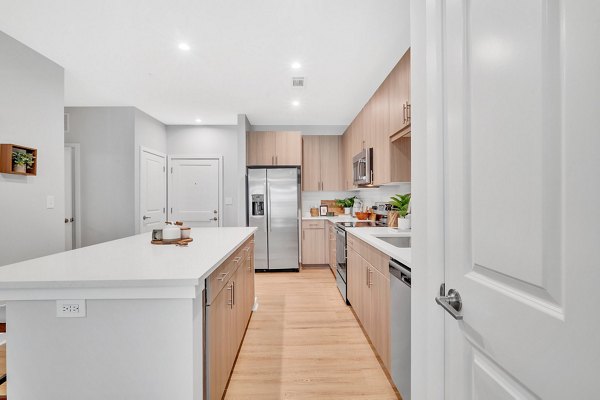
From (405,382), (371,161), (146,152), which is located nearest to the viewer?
(405,382)

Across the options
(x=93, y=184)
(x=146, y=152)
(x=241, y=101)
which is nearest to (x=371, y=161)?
(x=241, y=101)

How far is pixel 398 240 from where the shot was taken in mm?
2551

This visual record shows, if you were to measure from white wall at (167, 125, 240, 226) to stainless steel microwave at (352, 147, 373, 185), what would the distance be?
2.35 m

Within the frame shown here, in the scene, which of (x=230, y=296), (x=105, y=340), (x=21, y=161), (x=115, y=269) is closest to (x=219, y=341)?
(x=230, y=296)

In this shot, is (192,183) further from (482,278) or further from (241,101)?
(482,278)

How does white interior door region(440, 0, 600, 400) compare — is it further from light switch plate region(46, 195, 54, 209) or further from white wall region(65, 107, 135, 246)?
white wall region(65, 107, 135, 246)

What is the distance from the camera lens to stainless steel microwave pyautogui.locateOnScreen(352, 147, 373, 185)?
3.51m

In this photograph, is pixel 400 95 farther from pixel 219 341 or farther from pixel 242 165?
pixel 242 165

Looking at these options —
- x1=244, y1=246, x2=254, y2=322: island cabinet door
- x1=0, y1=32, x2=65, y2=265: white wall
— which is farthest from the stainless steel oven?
x1=0, y1=32, x2=65, y2=265: white wall

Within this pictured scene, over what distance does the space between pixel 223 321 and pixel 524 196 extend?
5.18 ft

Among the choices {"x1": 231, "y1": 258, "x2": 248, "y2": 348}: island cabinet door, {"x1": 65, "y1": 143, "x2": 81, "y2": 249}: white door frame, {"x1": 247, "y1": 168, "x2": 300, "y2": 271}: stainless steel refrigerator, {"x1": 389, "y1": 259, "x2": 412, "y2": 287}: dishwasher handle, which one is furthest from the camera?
{"x1": 247, "y1": 168, "x2": 300, "y2": 271}: stainless steel refrigerator

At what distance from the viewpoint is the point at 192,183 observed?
5332 mm

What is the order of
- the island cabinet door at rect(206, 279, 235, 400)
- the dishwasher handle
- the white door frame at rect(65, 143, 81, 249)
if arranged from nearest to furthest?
1. the island cabinet door at rect(206, 279, 235, 400)
2. the dishwasher handle
3. the white door frame at rect(65, 143, 81, 249)

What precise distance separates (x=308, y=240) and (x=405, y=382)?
3.45 m
